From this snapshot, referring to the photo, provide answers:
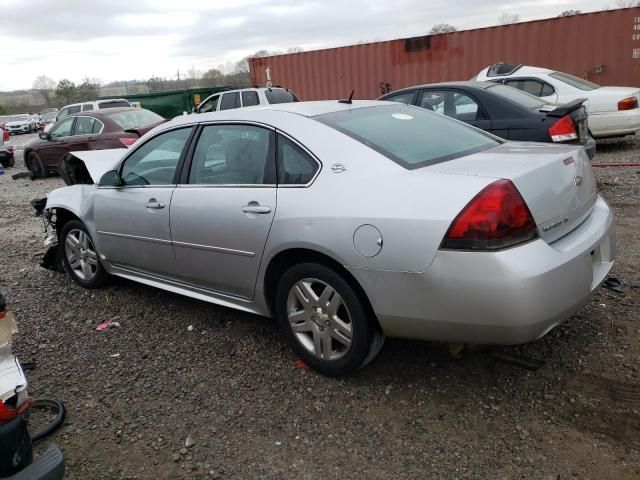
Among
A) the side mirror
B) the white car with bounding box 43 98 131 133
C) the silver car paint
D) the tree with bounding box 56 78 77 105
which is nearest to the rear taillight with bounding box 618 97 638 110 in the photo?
the silver car paint

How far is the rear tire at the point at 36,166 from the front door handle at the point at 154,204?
10210 mm

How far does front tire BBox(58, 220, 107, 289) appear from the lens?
4742 millimetres

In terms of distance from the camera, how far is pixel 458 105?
715cm

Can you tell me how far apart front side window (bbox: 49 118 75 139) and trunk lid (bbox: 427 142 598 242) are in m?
11.1

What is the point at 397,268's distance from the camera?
2605 millimetres

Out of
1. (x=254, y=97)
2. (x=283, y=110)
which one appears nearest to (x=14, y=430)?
(x=283, y=110)

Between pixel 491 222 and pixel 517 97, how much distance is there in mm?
5066

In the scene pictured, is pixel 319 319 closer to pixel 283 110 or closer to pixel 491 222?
pixel 491 222

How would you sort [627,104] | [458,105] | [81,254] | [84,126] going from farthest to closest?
[84,126] < [627,104] < [458,105] < [81,254]

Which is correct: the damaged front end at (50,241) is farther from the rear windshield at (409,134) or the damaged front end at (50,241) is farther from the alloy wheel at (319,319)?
the rear windshield at (409,134)

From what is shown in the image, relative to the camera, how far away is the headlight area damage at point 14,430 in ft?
6.76

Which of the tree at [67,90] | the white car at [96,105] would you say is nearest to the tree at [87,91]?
the tree at [67,90]

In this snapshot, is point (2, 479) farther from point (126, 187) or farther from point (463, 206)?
point (126, 187)

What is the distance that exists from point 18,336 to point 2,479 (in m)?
2.40
